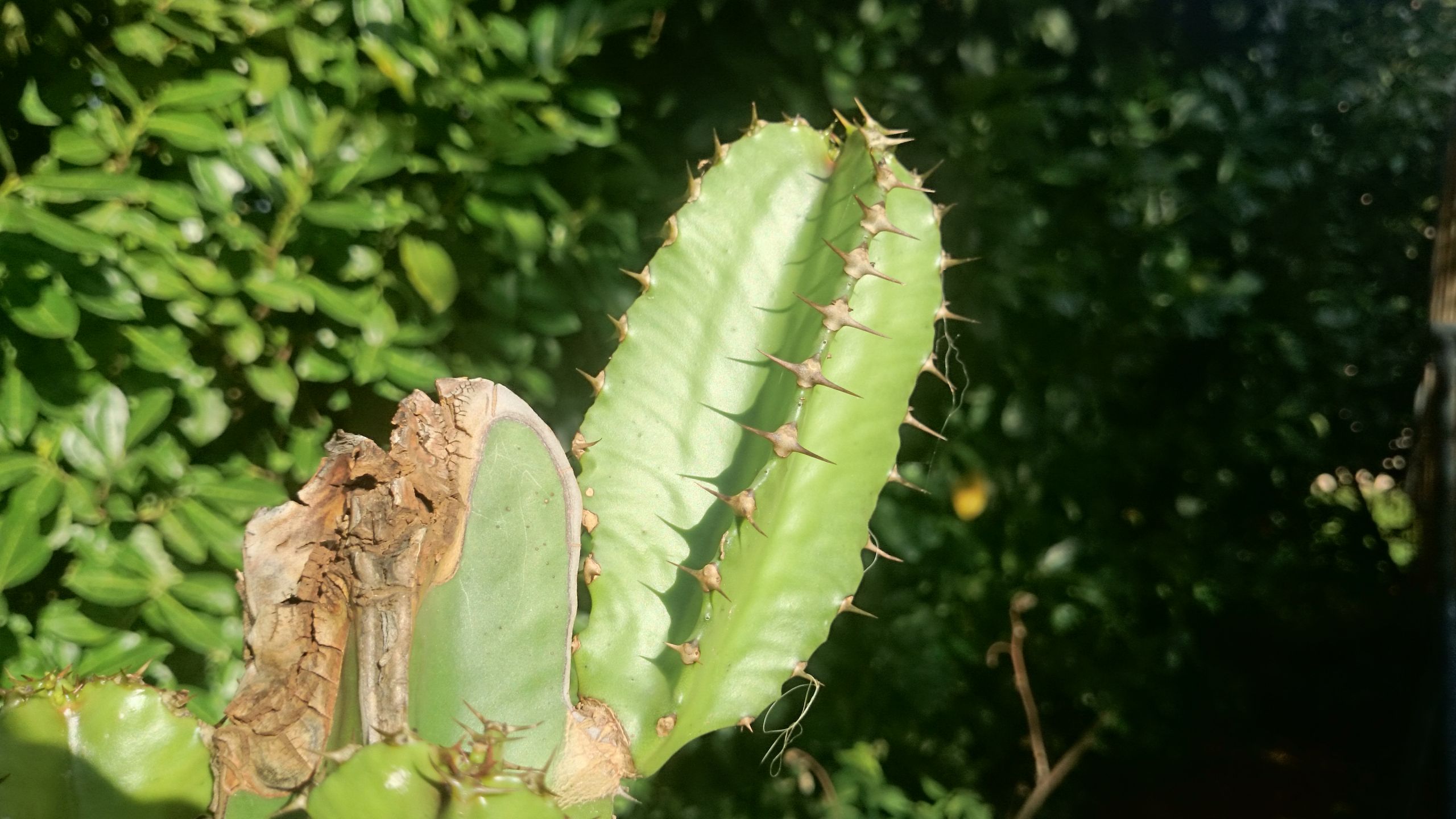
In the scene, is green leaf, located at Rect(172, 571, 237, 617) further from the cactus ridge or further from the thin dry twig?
the thin dry twig

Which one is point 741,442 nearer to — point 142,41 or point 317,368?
point 317,368

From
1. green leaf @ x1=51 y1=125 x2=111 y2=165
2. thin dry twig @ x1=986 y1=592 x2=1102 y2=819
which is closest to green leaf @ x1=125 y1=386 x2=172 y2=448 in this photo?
green leaf @ x1=51 y1=125 x2=111 y2=165

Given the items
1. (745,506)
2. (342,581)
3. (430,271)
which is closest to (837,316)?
(745,506)

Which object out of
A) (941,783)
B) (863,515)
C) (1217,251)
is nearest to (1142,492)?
(1217,251)

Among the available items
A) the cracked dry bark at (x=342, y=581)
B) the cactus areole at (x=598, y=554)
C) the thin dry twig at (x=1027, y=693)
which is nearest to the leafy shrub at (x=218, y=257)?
the cactus areole at (x=598, y=554)

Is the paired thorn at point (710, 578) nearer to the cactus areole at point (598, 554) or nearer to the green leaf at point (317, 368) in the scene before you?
the cactus areole at point (598, 554)
